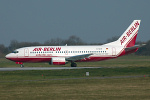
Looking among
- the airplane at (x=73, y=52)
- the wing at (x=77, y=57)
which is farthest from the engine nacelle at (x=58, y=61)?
the wing at (x=77, y=57)

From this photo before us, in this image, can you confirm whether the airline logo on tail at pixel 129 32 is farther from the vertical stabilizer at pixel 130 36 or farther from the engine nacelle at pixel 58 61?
the engine nacelle at pixel 58 61

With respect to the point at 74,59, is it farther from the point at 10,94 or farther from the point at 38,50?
the point at 10,94

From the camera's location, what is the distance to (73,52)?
5775 cm

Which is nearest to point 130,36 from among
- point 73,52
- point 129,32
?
point 129,32

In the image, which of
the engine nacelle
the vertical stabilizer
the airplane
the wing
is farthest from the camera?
the vertical stabilizer

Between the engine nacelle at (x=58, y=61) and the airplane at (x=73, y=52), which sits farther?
the airplane at (x=73, y=52)

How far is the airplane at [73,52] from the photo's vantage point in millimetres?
56438

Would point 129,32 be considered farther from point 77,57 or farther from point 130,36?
point 77,57

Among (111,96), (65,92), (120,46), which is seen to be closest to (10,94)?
(65,92)

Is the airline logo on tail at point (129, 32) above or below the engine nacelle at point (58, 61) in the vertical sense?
above

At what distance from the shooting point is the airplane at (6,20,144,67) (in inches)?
2222

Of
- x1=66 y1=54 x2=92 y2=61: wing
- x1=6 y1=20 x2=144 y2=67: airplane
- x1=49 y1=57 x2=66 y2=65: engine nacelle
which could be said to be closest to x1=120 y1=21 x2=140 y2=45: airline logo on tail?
x1=6 y1=20 x2=144 y2=67: airplane

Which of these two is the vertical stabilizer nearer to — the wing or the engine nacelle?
the wing

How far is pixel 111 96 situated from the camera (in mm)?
21797
